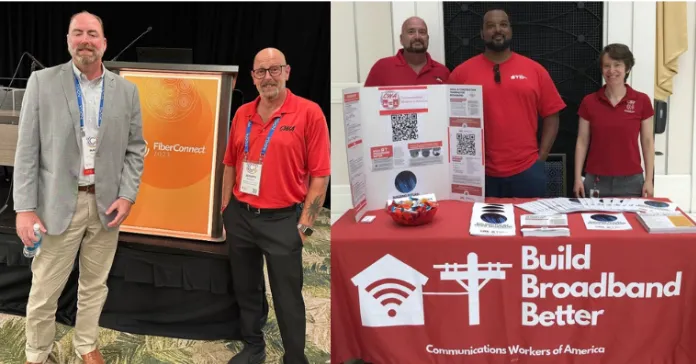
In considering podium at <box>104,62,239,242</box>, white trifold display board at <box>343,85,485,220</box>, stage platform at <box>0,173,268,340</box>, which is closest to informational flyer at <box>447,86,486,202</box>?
white trifold display board at <box>343,85,485,220</box>

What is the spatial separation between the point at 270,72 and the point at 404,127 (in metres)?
0.63

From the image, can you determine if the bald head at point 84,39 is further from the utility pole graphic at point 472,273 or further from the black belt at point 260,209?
the utility pole graphic at point 472,273

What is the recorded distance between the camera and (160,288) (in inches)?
98.7

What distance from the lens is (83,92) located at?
1.95m

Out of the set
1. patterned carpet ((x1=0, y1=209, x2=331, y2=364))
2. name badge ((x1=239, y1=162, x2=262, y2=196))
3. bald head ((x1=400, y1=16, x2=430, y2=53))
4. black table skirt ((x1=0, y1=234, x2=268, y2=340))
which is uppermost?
bald head ((x1=400, y1=16, x2=430, y2=53))

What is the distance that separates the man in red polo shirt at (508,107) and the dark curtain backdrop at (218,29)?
199 cm

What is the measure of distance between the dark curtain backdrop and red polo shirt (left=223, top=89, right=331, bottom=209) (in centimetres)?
253

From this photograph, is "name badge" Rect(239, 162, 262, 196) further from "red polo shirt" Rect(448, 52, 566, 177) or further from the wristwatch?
"red polo shirt" Rect(448, 52, 566, 177)

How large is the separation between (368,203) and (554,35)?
214 centimetres

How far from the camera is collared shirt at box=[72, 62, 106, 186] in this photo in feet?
6.39

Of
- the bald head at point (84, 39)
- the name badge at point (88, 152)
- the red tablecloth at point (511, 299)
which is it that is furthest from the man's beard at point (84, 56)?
the red tablecloth at point (511, 299)

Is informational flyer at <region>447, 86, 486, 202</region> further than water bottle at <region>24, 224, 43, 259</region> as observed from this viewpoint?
Yes

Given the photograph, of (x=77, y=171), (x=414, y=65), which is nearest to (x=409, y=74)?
(x=414, y=65)

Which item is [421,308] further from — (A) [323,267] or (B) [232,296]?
(A) [323,267]
